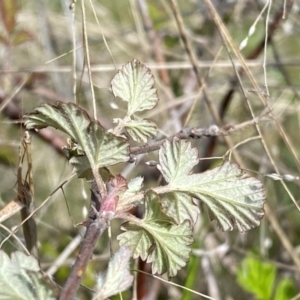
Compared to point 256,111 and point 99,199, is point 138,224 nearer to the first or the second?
point 99,199

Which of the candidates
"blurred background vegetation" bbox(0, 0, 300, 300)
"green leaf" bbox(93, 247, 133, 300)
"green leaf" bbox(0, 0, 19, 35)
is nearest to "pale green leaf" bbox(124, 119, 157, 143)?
"green leaf" bbox(93, 247, 133, 300)

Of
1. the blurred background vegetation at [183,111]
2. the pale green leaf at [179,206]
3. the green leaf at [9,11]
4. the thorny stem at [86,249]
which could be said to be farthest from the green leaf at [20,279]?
the green leaf at [9,11]

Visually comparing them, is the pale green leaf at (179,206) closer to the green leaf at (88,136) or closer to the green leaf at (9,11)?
the green leaf at (88,136)

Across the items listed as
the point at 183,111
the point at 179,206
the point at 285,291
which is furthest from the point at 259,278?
the point at 179,206

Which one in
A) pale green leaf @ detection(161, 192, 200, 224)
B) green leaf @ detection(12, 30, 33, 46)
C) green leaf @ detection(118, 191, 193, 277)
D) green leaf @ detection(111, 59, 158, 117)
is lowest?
green leaf @ detection(118, 191, 193, 277)

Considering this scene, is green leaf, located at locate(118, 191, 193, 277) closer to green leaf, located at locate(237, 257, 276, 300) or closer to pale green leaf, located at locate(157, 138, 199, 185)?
pale green leaf, located at locate(157, 138, 199, 185)

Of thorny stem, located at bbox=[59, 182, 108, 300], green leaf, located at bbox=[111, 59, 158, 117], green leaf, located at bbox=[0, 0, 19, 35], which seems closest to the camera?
thorny stem, located at bbox=[59, 182, 108, 300]
